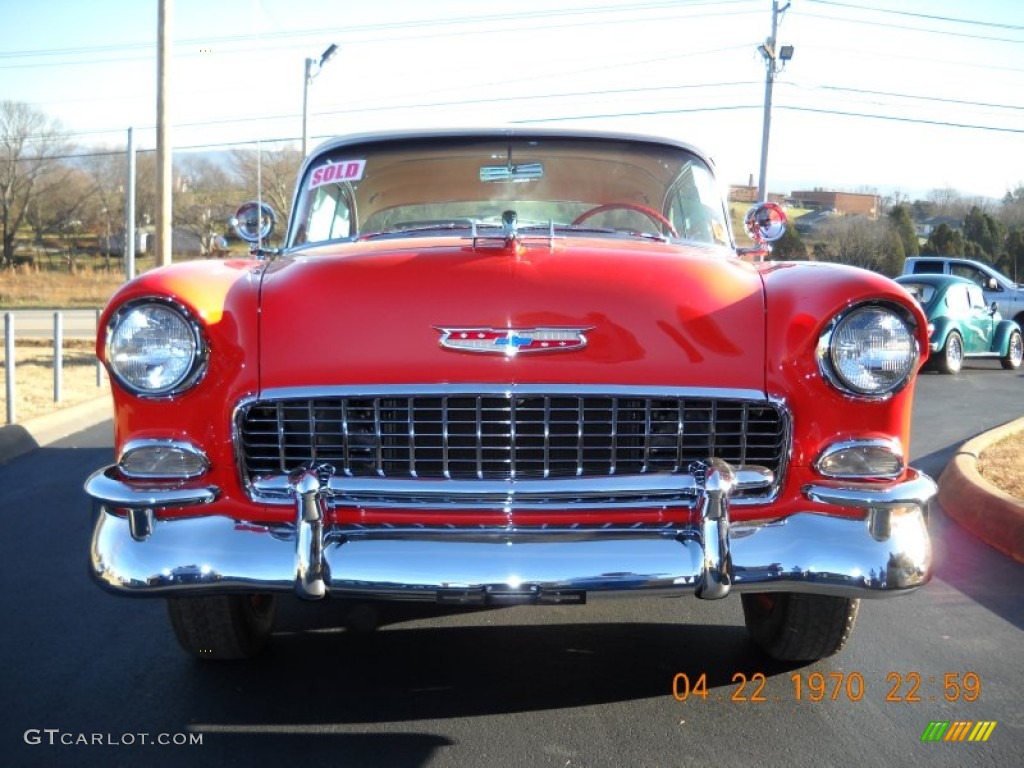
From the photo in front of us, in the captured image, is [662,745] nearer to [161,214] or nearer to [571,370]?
[571,370]

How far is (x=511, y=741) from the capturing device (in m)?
2.59

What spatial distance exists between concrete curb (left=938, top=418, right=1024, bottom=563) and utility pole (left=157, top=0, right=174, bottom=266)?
10.8 metres

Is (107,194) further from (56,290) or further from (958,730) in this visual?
(958,730)

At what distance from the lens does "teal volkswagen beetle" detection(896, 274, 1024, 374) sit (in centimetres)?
1240

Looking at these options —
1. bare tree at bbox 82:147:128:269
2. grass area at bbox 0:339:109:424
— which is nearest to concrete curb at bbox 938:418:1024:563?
grass area at bbox 0:339:109:424

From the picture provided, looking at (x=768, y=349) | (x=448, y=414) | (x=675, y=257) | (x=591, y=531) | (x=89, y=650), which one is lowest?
(x=89, y=650)

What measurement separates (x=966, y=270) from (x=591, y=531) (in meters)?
16.7

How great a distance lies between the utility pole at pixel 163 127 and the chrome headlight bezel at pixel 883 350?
40.2 ft

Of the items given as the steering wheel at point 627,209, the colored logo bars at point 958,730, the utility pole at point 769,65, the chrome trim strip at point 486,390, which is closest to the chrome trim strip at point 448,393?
the chrome trim strip at point 486,390

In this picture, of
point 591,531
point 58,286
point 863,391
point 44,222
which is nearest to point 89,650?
point 591,531

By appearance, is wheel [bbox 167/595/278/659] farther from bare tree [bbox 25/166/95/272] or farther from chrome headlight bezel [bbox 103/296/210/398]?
bare tree [bbox 25/166/95/272]

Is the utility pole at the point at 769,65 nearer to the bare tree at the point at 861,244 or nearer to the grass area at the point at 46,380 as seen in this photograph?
the bare tree at the point at 861,244

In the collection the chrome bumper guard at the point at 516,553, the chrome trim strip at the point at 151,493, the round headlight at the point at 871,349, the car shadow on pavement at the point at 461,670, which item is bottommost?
the car shadow on pavement at the point at 461,670

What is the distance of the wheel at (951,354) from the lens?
12.6 meters
